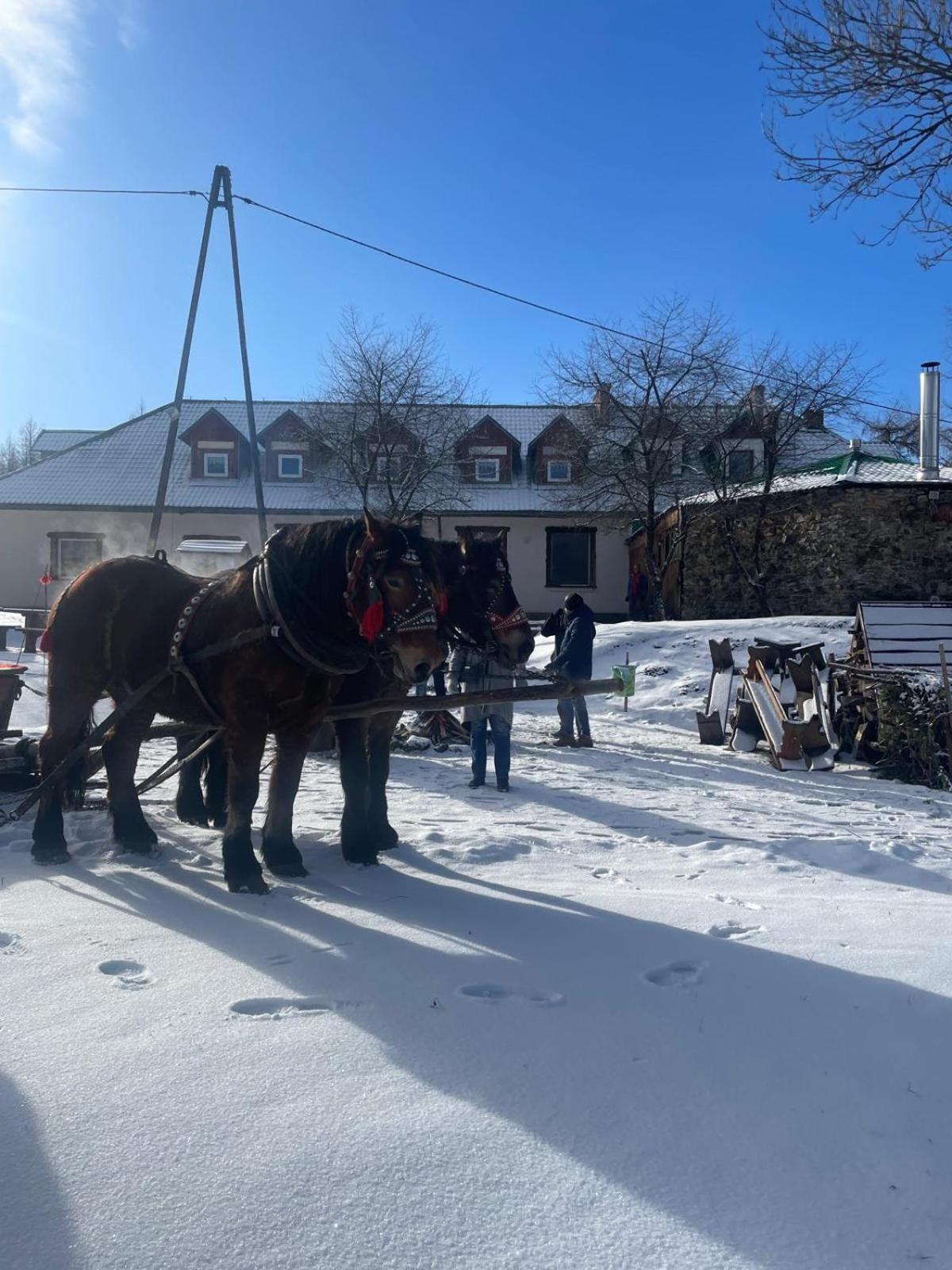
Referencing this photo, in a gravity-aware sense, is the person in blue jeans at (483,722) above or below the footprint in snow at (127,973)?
above

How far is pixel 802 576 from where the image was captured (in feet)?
69.6

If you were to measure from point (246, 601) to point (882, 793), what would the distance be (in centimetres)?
633

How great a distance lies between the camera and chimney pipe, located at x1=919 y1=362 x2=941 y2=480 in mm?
21922

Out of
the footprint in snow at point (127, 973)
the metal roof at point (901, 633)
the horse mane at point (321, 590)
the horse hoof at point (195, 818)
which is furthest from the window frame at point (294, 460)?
the footprint in snow at point (127, 973)

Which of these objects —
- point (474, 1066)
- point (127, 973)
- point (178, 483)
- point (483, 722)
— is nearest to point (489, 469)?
point (178, 483)

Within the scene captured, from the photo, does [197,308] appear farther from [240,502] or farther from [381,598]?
[240,502]

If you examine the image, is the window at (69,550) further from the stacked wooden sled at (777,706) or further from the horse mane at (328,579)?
the horse mane at (328,579)

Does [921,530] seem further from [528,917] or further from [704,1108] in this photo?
[704,1108]

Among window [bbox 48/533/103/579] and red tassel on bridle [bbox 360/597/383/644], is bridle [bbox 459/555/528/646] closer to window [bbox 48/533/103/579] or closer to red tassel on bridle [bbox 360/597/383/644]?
red tassel on bridle [bbox 360/597/383/644]

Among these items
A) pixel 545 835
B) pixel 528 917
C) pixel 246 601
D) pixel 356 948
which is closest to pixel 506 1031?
pixel 356 948

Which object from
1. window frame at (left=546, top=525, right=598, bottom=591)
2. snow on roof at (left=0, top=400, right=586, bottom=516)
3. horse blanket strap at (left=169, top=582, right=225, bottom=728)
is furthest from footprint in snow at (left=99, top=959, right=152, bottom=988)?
window frame at (left=546, top=525, right=598, bottom=591)

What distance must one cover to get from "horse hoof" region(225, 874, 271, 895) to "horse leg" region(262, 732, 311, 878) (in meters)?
0.29

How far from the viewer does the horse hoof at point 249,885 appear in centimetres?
454

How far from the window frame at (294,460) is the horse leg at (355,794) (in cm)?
2677
